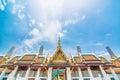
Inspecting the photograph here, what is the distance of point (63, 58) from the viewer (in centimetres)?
2700

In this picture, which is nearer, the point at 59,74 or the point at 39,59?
the point at 59,74

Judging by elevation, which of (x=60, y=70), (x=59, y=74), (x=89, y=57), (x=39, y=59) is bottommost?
(x=59, y=74)

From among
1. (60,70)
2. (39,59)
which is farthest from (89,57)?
(39,59)

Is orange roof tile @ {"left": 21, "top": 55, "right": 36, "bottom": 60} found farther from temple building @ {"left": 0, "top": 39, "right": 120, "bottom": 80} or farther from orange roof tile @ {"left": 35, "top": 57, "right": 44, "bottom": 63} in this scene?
orange roof tile @ {"left": 35, "top": 57, "right": 44, "bottom": 63}

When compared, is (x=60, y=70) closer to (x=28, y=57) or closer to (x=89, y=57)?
(x=89, y=57)

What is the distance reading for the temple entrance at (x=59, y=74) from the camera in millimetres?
22312

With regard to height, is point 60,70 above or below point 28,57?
below

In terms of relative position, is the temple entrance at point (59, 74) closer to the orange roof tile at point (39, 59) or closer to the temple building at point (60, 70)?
the temple building at point (60, 70)

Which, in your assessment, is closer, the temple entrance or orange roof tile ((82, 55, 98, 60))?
the temple entrance

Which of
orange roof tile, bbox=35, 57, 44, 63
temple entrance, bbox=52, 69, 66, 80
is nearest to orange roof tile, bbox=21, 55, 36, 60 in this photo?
orange roof tile, bbox=35, 57, 44, 63

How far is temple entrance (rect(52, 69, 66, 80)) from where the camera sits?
22.3 meters

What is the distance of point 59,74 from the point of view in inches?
900

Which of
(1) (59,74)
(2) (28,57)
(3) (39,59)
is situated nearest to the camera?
(1) (59,74)

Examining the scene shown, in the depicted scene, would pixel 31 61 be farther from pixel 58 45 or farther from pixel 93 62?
pixel 93 62
